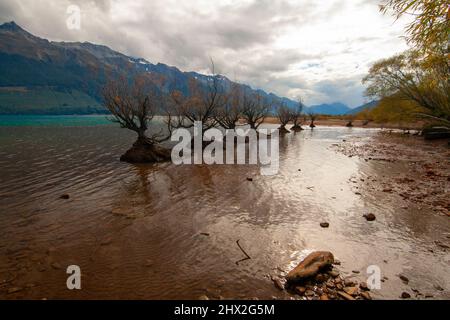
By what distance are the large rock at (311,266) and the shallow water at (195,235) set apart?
425 mm

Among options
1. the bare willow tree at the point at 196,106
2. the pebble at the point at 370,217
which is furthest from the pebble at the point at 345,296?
the bare willow tree at the point at 196,106

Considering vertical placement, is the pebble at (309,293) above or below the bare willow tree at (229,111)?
below

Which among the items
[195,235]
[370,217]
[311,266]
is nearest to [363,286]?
[311,266]

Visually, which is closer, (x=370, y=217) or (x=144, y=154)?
(x=370, y=217)

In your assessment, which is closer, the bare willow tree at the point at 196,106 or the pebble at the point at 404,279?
the pebble at the point at 404,279

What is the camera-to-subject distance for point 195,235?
709 cm

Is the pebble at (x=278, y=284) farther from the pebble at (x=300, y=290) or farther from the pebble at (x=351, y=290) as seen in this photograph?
the pebble at (x=351, y=290)

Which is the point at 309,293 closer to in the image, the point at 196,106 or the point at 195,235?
the point at 195,235

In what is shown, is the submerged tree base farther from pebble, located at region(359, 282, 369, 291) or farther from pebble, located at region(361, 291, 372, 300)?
pebble, located at region(361, 291, 372, 300)

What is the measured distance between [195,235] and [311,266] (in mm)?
3554

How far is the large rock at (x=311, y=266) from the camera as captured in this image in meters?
4.82

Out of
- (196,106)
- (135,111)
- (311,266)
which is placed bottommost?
(311,266)
